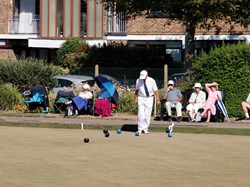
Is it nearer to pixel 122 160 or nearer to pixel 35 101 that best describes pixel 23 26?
pixel 35 101

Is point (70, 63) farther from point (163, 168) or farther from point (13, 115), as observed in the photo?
point (163, 168)

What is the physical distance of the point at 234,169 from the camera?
45.6ft

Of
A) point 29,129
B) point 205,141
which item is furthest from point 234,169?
point 29,129

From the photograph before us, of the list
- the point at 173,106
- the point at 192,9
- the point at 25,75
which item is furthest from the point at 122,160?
the point at 192,9

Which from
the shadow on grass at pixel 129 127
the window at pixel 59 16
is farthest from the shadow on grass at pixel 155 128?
the window at pixel 59 16

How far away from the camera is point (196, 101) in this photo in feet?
80.1

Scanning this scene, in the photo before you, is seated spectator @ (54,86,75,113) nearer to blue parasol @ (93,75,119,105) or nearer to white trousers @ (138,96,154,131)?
blue parasol @ (93,75,119,105)

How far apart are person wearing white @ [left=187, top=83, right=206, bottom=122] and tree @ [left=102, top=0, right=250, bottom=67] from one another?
346 inches

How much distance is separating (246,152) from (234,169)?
Answer: 2.84m

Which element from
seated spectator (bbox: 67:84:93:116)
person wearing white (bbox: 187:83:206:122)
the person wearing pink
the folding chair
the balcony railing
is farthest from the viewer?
the balcony railing

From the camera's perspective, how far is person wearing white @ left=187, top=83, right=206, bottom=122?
79.2 feet

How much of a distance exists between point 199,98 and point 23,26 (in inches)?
1145

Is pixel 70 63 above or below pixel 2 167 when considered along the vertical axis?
above

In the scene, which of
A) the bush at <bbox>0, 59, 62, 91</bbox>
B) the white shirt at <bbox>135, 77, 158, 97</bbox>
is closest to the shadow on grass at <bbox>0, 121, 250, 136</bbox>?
the white shirt at <bbox>135, 77, 158, 97</bbox>
